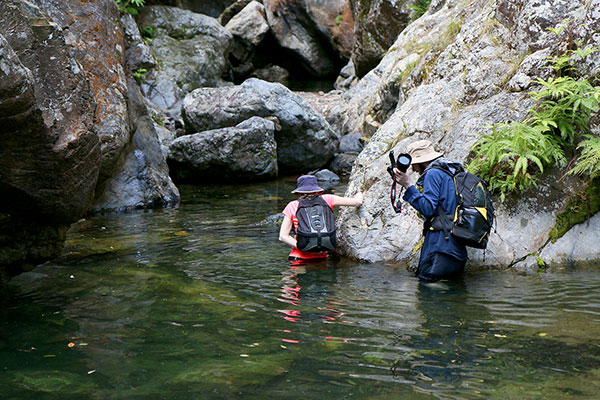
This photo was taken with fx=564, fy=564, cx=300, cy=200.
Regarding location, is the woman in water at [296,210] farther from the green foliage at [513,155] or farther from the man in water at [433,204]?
the green foliage at [513,155]

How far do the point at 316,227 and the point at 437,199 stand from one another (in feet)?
6.45

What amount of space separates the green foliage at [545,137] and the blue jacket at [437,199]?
896 mm

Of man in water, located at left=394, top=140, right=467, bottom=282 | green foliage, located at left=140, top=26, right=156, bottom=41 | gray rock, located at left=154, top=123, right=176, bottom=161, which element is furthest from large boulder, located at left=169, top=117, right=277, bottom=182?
green foliage, located at left=140, top=26, right=156, bottom=41

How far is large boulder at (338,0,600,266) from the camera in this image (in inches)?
290

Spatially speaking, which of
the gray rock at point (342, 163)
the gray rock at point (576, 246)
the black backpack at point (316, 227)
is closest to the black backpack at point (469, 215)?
the gray rock at point (576, 246)

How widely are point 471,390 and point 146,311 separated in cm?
369

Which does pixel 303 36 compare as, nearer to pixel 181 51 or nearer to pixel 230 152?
pixel 181 51

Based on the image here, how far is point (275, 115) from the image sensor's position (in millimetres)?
18375

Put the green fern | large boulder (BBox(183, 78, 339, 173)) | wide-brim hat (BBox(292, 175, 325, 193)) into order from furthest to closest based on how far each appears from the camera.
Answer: large boulder (BBox(183, 78, 339, 173)), wide-brim hat (BBox(292, 175, 325, 193)), the green fern

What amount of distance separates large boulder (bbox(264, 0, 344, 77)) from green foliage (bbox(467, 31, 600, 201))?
2931 cm

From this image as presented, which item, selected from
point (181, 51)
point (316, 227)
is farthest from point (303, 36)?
point (316, 227)

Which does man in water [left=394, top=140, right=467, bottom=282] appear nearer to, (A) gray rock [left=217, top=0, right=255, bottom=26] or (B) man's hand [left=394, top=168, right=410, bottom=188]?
(B) man's hand [left=394, top=168, right=410, bottom=188]

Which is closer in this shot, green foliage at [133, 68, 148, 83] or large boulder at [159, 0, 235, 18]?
green foliage at [133, 68, 148, 83]

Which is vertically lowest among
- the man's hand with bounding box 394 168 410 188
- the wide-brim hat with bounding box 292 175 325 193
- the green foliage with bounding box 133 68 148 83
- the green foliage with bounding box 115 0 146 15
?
the wide-brim hat with bounding box 292 175 325 193
